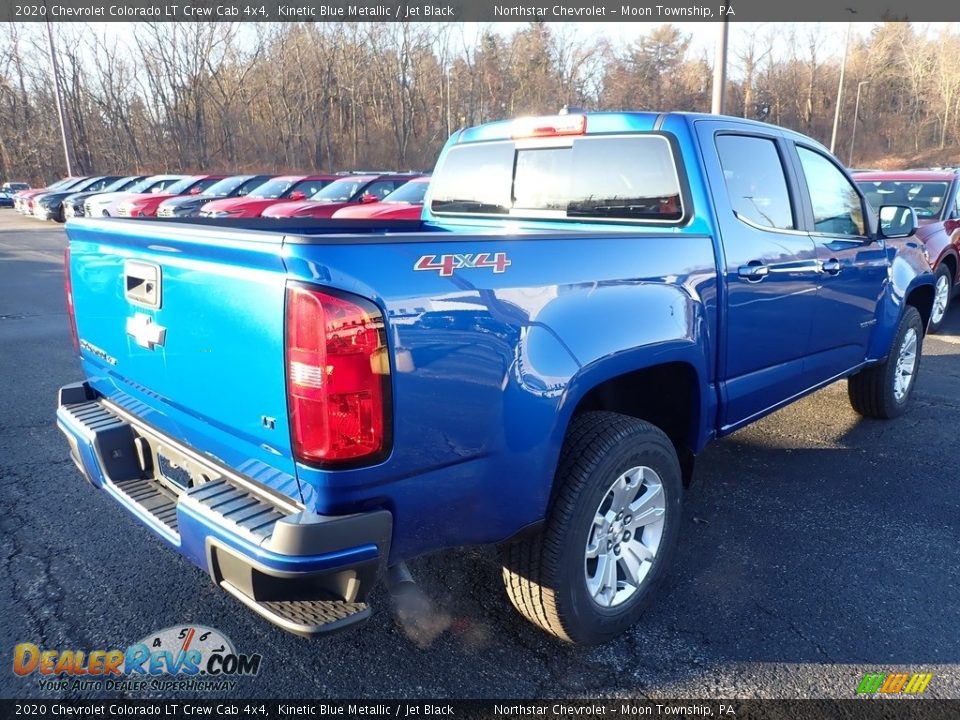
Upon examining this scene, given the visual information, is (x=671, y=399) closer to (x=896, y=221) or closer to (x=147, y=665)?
(x=147, y=665)

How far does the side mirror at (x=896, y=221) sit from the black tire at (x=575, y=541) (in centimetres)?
279

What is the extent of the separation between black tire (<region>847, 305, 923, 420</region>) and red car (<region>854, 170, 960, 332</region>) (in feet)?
11.0

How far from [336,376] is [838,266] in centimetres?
329

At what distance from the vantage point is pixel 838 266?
3979 millimetres

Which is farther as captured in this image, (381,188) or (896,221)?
(381,188)

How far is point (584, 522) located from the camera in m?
2.48

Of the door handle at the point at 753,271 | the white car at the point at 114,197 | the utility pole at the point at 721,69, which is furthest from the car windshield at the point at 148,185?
the door handle at the point at 753,271

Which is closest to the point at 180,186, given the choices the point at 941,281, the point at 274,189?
the point at 274,189

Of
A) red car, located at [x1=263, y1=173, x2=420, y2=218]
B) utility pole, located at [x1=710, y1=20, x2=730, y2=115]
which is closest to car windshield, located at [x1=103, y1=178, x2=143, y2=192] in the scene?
red car, located at [x1=263, y1=173, x2=420, y2=218]

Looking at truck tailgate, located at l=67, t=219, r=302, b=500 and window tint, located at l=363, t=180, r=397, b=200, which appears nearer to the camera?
truck tailgate, located at l=67, t=219, r=302, b=500

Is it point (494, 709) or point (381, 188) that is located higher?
point (381, 188)

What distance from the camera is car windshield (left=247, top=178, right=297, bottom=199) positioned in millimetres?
17755

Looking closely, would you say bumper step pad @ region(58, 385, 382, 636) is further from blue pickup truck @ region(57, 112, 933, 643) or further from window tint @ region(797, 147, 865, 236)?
window tint @ region(797, 147, 865, 236)

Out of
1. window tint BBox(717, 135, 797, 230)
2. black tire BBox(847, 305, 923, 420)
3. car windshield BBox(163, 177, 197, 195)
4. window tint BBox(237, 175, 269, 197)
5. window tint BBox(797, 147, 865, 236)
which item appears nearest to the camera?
window tint BBox(717, 135, 797, 230)
